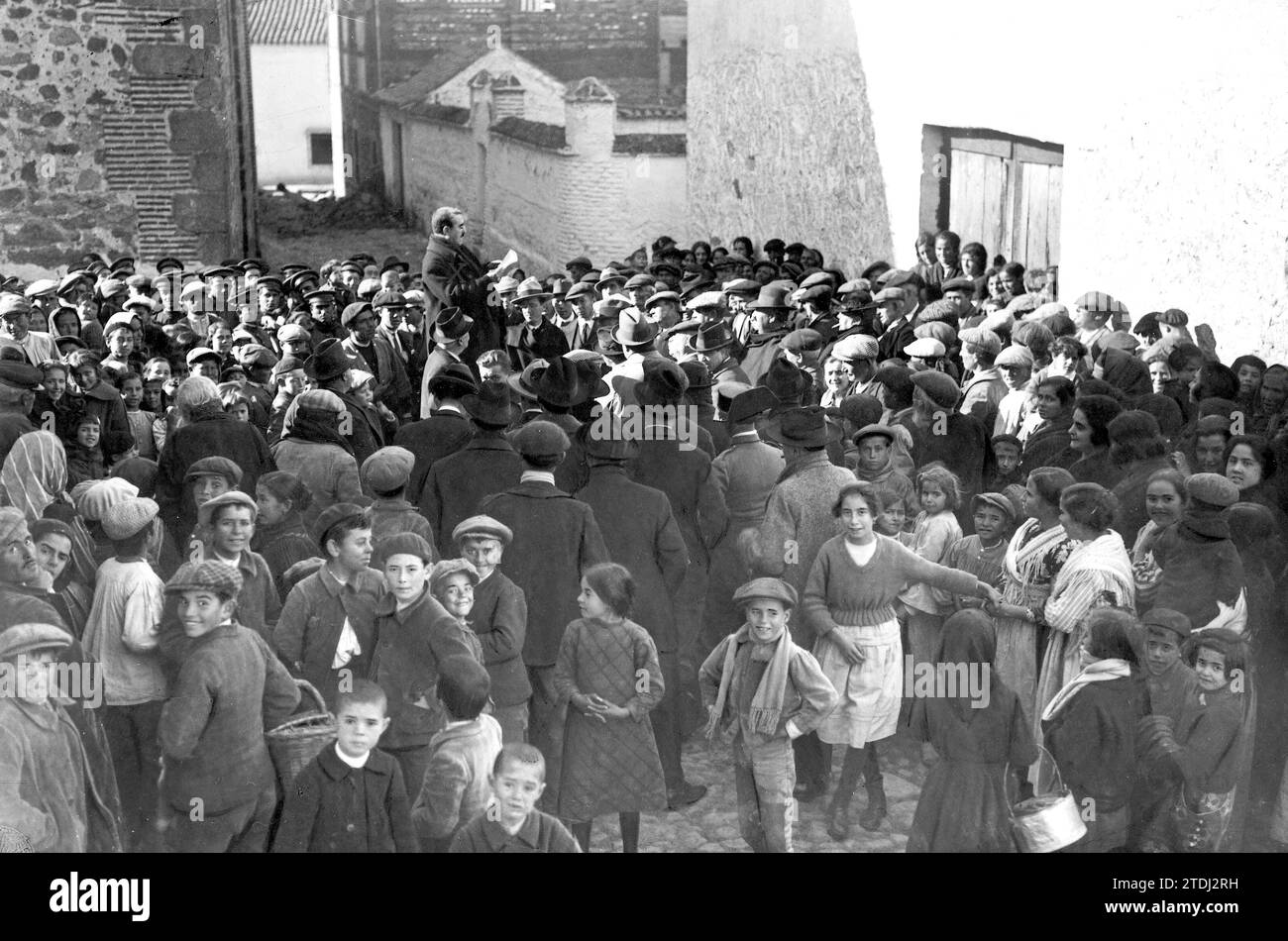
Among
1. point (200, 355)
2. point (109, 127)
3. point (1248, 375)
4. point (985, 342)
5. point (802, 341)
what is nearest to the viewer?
point (1248, 375)

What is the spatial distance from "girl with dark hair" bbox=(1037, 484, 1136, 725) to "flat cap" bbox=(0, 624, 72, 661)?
11.1 ft

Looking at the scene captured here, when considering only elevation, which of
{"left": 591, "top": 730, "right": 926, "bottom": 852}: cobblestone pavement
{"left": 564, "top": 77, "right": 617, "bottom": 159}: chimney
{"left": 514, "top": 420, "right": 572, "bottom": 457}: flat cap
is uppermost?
{"left": 564, "top": 77, "right": 617, "bottom": 159}: chimney

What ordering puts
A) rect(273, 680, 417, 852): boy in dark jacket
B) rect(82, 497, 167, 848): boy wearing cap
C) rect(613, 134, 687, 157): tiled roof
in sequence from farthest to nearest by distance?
rect(613, 134, 687, 157): tiled roof
rect(82, 497, 167, 848): boy wearing cap
rect(273, 680, 417, 852): boy in dark jacket

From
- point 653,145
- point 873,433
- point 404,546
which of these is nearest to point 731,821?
point 873,433

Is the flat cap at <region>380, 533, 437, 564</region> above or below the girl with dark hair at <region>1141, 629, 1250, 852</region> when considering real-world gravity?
above

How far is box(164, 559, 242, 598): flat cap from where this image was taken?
493cm

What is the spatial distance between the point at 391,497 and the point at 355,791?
1441mm

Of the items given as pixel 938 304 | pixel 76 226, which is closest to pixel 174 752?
pixel 938 304

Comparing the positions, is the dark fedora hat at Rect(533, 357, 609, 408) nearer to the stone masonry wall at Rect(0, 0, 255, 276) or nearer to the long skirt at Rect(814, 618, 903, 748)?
the long skirt at Rect(814, 618, 903, 748)

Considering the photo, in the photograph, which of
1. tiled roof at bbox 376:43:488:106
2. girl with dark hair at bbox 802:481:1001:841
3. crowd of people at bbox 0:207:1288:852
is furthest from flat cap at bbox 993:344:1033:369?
tiled roof at bbox 376:43:488:106

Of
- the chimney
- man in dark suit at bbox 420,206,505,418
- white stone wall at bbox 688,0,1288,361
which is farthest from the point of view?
the chimney

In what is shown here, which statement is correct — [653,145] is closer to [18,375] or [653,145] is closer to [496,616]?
[18,375]

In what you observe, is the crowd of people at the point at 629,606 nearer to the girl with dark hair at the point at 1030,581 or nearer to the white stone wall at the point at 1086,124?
the girl with dark hair at the point at 1030,581

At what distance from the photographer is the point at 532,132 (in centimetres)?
2175
